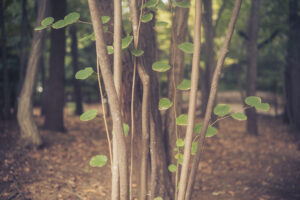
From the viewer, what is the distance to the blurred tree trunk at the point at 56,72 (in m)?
6.80

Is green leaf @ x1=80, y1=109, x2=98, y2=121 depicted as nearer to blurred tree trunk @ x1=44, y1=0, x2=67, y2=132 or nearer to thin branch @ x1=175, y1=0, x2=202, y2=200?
thin branch @ x1=175, y1=0, x2=202, y2=200

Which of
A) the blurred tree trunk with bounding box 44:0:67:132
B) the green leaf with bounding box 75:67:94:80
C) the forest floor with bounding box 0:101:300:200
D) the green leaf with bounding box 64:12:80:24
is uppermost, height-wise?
the green leaf with bounding box 64:12:80:24

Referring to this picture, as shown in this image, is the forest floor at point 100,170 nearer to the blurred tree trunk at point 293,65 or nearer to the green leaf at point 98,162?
the blurred tree trunk at point 293,65

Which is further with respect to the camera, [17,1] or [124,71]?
[17,1]

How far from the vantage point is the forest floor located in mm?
3621

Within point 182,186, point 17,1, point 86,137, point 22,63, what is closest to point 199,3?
point 182,186

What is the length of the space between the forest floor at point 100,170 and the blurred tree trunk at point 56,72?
0.46 metres

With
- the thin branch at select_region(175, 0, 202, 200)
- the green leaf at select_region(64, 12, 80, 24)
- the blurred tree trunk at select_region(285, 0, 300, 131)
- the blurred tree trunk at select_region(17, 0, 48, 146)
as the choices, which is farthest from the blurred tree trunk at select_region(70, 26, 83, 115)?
the thin branch at select_region(175, 0, 202, 200)

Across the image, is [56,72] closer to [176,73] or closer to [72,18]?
[176,73]

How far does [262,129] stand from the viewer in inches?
364

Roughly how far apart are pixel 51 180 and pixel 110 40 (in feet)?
7.96

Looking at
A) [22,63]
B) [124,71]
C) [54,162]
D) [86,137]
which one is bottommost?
[86,137]

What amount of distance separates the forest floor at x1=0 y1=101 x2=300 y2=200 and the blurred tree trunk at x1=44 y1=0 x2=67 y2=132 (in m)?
0.46

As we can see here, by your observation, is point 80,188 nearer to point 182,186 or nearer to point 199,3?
point 182,186
